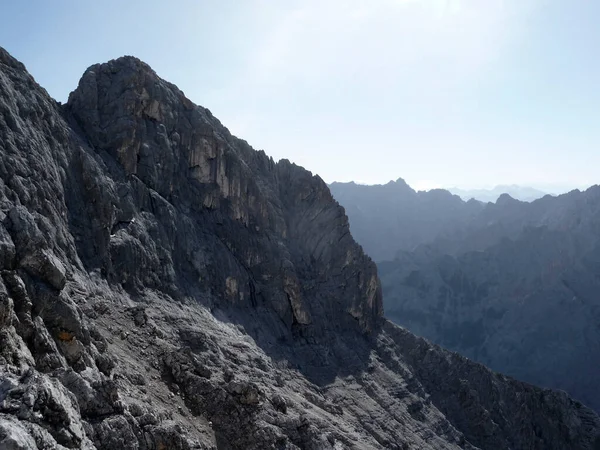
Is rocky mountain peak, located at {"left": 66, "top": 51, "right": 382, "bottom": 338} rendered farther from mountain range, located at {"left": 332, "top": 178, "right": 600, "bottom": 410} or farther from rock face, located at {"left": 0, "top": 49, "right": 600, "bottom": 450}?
mountain range, located at {"left": 332, "top": 178, "right": 600, "bottom": 410}

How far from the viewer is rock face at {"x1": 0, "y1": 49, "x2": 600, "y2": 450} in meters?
25.5

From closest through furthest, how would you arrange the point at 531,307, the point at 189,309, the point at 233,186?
the point at 189,309 → the point at 233,186 → the point at 531,307

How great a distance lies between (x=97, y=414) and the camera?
22.0 meters

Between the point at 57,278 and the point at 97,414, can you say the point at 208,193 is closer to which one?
the point at 57,278

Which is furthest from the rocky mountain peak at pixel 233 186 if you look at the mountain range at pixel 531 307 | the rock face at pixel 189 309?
the mountain range at pixel 531 307

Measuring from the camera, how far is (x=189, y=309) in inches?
1967

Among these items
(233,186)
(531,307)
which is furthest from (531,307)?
(233,186)

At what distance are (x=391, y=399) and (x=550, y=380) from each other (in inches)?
4174

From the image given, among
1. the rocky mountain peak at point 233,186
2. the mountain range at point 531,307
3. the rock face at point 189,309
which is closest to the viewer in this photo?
the rock face at point 189,309

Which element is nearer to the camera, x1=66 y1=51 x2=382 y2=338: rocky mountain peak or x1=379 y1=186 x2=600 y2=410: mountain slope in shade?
x1=66 y1=51 x2=382 y2=338: rocky mountain peak

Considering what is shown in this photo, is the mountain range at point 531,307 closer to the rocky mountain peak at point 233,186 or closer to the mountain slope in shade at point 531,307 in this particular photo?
the mountain slope in shade at point 531,307

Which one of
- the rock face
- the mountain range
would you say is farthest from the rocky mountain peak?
the mountain range

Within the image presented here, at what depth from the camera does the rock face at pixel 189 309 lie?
25.5 meters

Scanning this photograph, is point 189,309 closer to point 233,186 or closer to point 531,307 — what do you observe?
point 233,186
